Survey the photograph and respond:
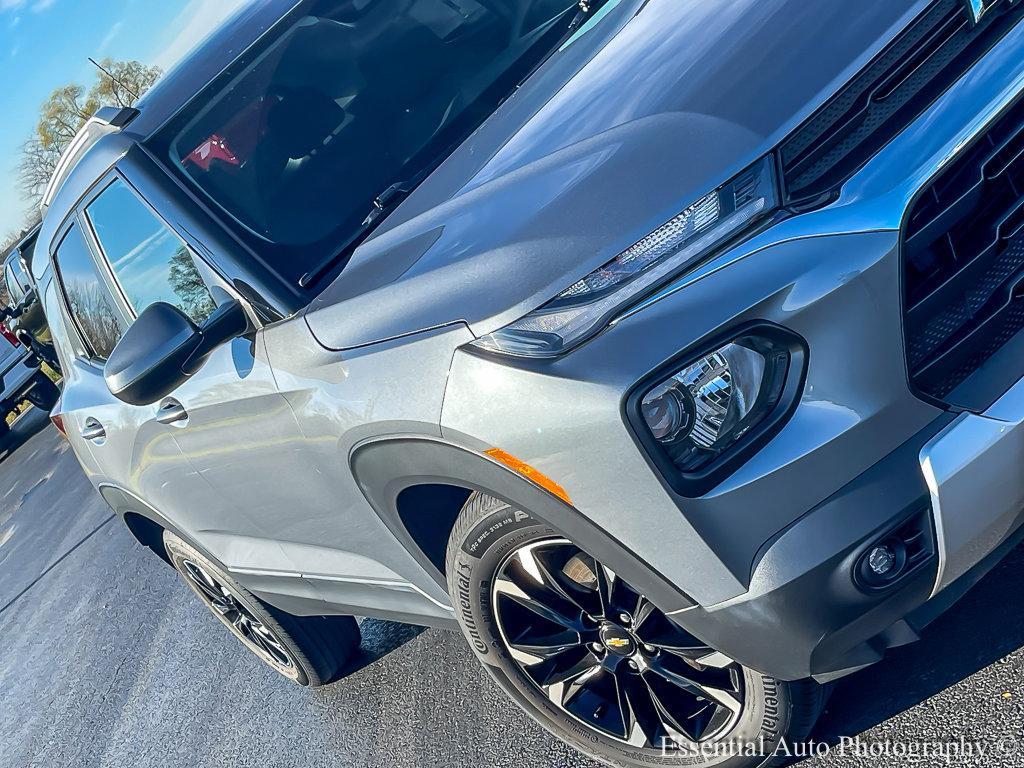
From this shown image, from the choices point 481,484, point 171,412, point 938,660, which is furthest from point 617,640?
point 171,412

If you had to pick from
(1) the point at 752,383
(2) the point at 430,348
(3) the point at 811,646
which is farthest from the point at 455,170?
(3) the point at 811,646

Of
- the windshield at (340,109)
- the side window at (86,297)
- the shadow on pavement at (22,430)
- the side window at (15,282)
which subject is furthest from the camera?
the shadow on pavement at (22,430)

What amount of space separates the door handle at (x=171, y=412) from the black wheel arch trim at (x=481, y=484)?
786 mm

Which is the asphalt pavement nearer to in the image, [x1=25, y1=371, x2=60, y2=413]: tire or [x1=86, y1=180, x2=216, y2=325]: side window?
[x1=86, y1=180, x2=216, y2=325]: side window

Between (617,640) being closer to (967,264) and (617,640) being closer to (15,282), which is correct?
(967,264)

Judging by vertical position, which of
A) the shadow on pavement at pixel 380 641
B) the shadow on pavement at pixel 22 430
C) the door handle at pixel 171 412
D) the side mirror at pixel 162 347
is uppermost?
the side mirror at pixel 162 347

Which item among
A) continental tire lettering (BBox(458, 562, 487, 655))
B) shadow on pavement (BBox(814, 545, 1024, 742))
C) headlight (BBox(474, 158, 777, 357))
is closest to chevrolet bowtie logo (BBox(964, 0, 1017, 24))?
headlight (BBox(474, 158, 777, 357))

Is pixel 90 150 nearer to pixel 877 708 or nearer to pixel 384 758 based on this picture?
pixel 384 758

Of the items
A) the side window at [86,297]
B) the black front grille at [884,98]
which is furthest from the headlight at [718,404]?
the side window at [86,297]

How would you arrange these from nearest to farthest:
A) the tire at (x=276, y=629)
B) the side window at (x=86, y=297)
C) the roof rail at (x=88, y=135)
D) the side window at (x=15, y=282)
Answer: the roof rail at (x=88, y=135), the side window at (x=86, y=297), the tire at (x=276, y=629), the side window at (x=15, y=282)

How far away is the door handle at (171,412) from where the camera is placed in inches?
117

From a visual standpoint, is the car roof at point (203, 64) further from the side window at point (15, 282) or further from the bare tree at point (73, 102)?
the bare tree at point (73, 102)

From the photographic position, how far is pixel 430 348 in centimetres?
211

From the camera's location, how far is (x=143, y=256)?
3.12m
